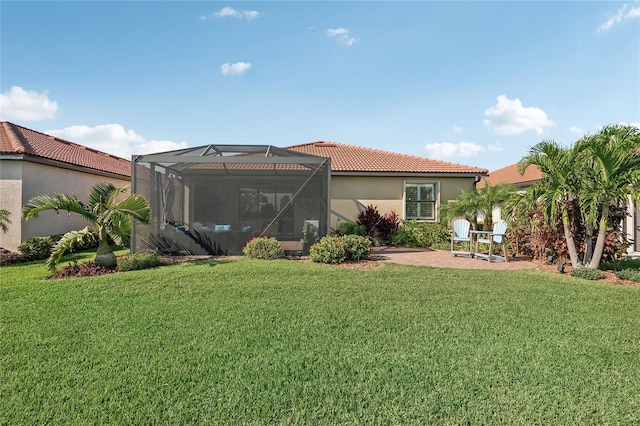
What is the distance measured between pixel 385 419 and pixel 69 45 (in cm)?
1327

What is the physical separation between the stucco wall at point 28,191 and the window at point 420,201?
1477cm

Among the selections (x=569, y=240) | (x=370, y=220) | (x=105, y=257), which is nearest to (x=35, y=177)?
(x=105, y=257)

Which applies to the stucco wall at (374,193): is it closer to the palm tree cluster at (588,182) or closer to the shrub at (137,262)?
the palm tree cluster at (588,182)

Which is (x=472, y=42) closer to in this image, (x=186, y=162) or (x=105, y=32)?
(x=186, y=162)

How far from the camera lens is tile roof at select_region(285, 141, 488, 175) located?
15.2 meters

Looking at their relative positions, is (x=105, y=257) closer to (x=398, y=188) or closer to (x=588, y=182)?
(x=398, y=188)

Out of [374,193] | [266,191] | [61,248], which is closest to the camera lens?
[61,248]

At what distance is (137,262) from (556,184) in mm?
11566

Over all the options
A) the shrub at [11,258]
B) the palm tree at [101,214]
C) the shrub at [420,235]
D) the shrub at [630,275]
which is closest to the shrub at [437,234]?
the shrub at [420,235]

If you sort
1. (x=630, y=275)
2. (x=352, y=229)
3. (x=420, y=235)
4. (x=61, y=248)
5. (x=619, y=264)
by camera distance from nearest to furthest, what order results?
(x=630, y=275)
(x=61, y=248)
(x=619, y=264)
(x=352, y=229)
(x=420, y=235)

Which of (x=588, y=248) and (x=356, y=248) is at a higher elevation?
(x=588, y=248)

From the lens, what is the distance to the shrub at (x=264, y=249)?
9.92 meters

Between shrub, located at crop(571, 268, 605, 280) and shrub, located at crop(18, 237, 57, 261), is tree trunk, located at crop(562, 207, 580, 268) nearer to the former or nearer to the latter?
shrub, located at crop(571, 268, 605, 280)

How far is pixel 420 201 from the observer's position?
1541cm
